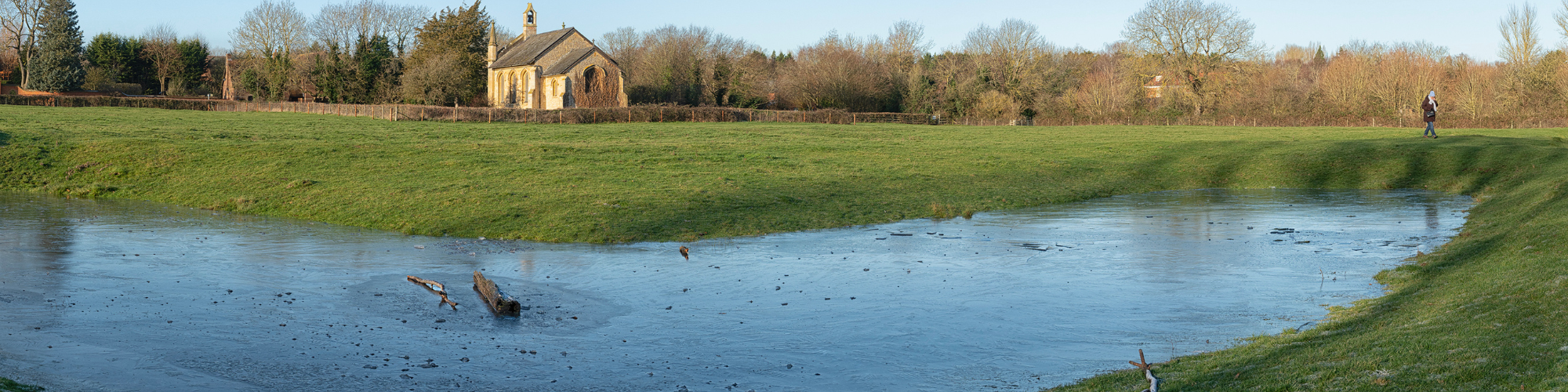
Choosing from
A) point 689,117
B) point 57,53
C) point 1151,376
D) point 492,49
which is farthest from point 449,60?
point 1151,376

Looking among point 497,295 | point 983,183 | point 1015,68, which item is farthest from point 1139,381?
point 1015,68

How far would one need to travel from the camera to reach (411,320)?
11.6 meters

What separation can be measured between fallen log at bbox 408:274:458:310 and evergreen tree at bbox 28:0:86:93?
106575 millimetres

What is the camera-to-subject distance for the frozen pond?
30.9 ft

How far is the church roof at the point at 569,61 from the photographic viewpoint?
264 feet

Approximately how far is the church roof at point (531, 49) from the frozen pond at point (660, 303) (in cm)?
6384

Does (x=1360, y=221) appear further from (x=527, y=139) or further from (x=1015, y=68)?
(x=1015, y=68)

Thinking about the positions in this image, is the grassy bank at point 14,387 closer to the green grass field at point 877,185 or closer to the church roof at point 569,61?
the green grass field at point 877,185

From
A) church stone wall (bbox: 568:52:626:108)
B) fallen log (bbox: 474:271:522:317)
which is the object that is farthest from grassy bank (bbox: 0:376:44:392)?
church stone wall (bbox: 568:52:626:108)

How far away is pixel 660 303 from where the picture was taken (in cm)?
1288

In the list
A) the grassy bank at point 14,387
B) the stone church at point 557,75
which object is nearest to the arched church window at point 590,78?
the stone church at point 557,75

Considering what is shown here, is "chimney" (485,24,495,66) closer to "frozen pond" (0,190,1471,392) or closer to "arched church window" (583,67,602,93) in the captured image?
"arched church window" (583,67,602,93)

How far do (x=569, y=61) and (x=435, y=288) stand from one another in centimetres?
7024

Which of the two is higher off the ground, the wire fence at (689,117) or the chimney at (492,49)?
the chimney at (492,49)
